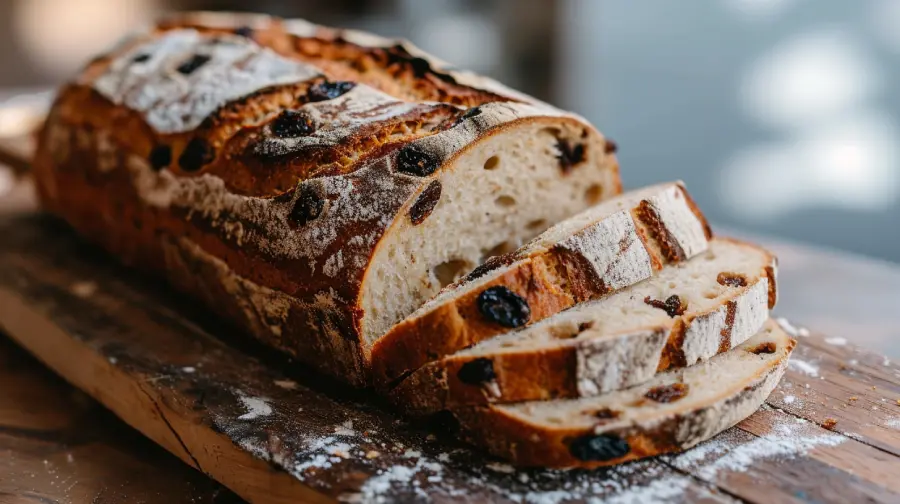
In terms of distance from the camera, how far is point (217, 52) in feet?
8.82

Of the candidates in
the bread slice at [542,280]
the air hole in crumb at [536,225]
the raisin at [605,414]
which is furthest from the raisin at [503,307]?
the air hole in crumb at [536,225]

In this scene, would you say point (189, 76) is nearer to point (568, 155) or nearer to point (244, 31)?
point (244, 31)

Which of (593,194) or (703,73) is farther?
(703,73)

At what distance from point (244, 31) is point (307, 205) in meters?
1.10

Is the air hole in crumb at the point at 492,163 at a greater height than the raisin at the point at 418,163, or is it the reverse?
the raisin at the point at 418,163

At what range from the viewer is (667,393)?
1772mm

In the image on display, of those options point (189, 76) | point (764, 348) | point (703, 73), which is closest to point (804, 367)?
point (764, 348)

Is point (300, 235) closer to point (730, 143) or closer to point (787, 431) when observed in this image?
point (787, 431)

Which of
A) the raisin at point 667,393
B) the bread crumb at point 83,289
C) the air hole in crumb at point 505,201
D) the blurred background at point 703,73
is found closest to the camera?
the raisin at point 667,393

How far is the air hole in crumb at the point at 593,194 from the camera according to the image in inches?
94.8

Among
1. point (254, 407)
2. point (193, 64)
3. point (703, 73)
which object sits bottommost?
point (254, 407)

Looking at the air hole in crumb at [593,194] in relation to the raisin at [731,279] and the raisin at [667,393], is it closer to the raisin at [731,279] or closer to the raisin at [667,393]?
the raisin at [731,279]

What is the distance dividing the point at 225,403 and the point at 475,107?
0.93 m

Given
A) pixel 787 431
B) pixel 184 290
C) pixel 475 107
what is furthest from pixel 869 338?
pixel 184 290
